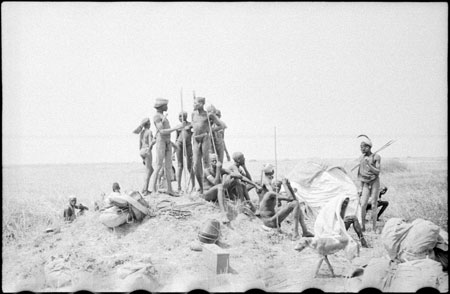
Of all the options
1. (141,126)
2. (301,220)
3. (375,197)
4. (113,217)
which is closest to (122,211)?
(113,217)

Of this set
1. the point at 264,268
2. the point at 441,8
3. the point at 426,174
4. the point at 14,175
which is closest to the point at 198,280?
the point at 264,268

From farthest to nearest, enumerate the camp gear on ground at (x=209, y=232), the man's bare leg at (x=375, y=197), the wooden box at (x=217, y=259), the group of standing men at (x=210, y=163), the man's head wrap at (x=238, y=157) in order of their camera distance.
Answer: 1. the man's bare leg at (x=375, y=197)
2. the man's head wrap at (x=238, y=157)
3. the group of standing men at (x=210, y=163)
4. the camp gear on ground at (x=209, y=232)
5. the wooden box at (x=217, y=259)

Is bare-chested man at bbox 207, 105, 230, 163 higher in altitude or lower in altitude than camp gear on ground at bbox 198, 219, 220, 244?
higher

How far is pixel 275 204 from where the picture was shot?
10.7m

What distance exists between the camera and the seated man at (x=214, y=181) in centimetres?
1066

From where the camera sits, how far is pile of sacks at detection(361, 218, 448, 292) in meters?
9.47

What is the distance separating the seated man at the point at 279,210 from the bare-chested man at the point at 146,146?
219 cm

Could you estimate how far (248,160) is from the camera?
1201 centimetres

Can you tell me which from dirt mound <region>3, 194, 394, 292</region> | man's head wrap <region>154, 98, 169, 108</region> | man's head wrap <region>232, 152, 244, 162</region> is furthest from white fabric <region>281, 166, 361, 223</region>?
man's head wrap <region>154, 98, 169, 108</region>

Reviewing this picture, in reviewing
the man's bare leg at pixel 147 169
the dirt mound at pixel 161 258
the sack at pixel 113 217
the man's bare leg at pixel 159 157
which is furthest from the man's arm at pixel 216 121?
the sack at pixel 113 217

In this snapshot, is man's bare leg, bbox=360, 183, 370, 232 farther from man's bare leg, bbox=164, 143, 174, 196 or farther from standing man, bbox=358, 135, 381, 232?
man's bare leg, bbox=164, 143, 174, 196

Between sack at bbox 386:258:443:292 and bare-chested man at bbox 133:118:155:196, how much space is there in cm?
466

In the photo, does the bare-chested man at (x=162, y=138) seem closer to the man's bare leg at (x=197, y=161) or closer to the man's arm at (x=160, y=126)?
the man's arm at (x=160, y=126)

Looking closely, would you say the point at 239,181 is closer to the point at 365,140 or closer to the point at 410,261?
the point at 365,140
